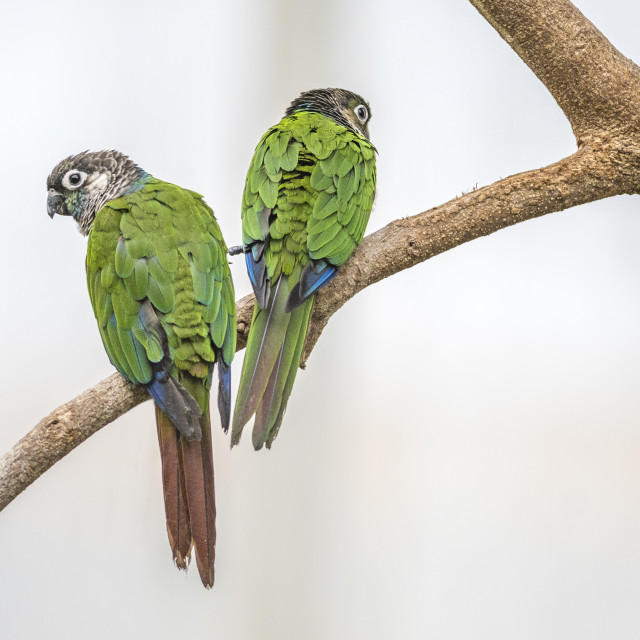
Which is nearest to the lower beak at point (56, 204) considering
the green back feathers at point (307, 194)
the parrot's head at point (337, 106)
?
the green back feathers at point (307, 194)

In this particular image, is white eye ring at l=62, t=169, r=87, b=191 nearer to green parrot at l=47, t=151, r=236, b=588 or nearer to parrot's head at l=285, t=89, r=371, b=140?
green parrot at l=47, t=151, r=236, b=588

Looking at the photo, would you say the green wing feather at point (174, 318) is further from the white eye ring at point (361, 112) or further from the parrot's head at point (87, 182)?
the white eye ring at point (361, 112)

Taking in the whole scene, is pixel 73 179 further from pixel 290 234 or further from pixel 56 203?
pixel 290 234

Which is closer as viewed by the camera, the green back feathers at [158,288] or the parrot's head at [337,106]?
the green back feathers at [158,288]

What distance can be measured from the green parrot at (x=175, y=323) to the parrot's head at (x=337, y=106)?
52cm

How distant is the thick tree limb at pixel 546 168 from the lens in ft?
5.11

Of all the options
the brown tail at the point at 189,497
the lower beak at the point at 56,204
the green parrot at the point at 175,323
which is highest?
the lower beak at the point at 56,204

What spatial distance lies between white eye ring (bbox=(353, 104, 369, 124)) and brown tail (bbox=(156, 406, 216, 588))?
1031 millimetres

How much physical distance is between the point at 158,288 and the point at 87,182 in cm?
44

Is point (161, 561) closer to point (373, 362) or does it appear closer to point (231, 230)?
point (373, 362)

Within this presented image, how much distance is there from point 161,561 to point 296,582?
1.59 ft

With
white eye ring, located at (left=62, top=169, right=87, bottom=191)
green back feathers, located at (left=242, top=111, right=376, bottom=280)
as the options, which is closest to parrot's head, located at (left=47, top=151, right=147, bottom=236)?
white eye ring, located at (left=62, top=169, right=87, bottom=191)

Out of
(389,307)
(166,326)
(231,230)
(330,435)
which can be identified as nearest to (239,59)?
(231,230)

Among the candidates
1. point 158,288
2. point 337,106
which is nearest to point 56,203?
point 158,288
